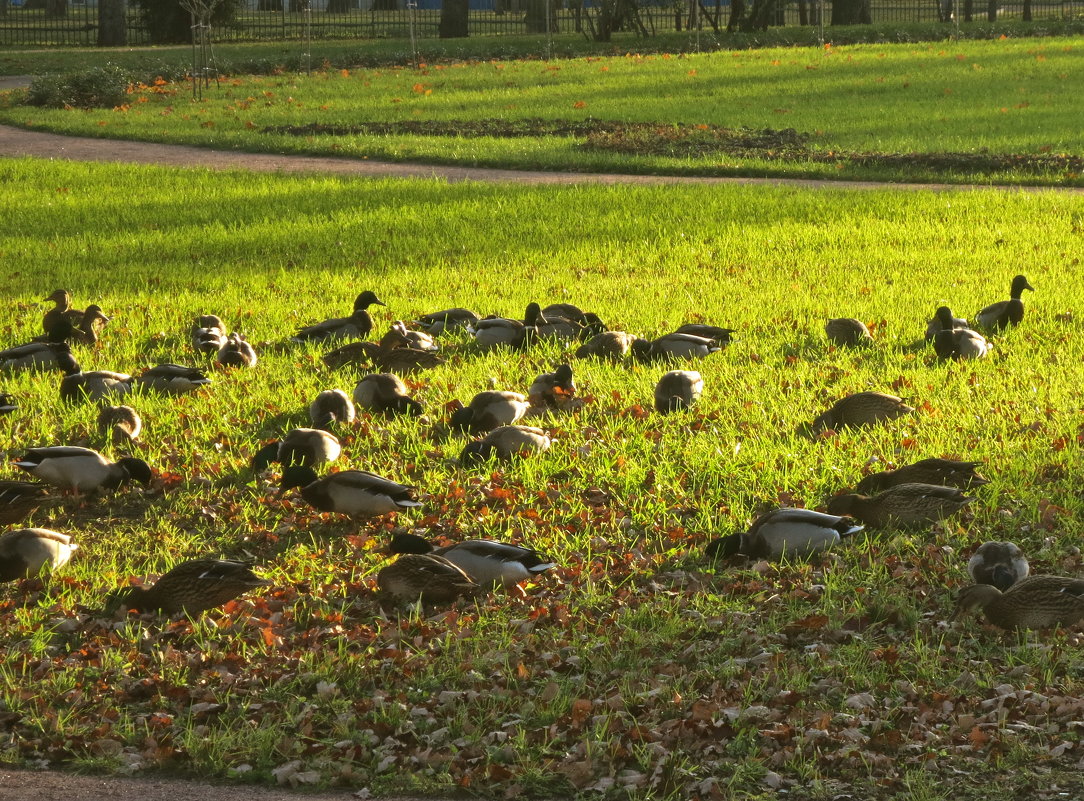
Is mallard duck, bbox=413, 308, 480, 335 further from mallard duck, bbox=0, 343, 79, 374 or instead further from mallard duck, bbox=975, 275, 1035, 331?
mallard duck, bbox=975, 275, 1035, 331

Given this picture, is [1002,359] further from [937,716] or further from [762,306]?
[937,716]

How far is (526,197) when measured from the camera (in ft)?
51.6

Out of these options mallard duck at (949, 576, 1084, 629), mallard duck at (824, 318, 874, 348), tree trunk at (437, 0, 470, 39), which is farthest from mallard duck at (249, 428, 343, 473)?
tree trunk at (437, 0, 470, 39)

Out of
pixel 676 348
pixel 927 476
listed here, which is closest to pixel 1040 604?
pixel 927 476

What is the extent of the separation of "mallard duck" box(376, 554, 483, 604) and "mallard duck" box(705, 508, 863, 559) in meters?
1.06

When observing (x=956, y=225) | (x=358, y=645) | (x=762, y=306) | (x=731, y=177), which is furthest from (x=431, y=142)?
(x=358, y=645)

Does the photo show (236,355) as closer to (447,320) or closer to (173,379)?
(173,379)

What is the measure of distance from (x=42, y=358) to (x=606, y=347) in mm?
3591

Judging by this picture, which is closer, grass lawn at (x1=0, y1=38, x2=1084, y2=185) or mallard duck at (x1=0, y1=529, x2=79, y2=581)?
mallard duck at (x1=0, y1=529, x2=79, y2=581)

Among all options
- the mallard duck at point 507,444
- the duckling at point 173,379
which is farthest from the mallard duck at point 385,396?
the duckling at point 173,379

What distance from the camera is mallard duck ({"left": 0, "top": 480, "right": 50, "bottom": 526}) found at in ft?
19.0

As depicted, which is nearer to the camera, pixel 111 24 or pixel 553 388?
pixel 553 388

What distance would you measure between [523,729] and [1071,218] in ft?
37.8

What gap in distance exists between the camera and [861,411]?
680 cm
